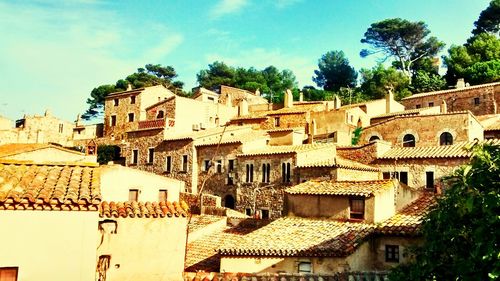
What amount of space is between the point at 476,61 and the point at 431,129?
34610mm

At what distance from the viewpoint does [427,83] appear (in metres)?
66.0

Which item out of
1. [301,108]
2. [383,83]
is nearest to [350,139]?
[301,108]

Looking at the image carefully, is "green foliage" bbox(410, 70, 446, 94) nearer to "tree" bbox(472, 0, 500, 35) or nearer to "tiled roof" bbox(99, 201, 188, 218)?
"tree" bbox(472, 0, 500, 35)

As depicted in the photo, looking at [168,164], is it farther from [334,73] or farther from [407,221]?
[334,73]

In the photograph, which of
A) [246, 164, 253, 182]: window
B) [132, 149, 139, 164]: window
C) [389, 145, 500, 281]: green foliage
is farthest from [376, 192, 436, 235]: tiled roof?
[132, 149, 139, 164]: window

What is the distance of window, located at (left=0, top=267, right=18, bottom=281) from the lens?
8.56 meters

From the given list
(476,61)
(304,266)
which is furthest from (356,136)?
(476,61)

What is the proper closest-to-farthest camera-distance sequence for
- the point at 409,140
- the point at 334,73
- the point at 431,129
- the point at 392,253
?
1. the point at 392,253
2. the point at 431,129
3. the point at 409,140
4. the point at 334,73

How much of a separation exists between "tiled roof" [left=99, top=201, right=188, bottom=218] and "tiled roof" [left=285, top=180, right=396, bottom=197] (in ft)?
43.7

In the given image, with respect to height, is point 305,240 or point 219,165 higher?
point 219,165

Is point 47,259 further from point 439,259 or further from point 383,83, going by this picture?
point 383,83

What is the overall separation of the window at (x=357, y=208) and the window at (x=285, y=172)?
1151 centimetres

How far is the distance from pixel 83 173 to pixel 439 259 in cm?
850

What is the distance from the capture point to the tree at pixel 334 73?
282 feet
